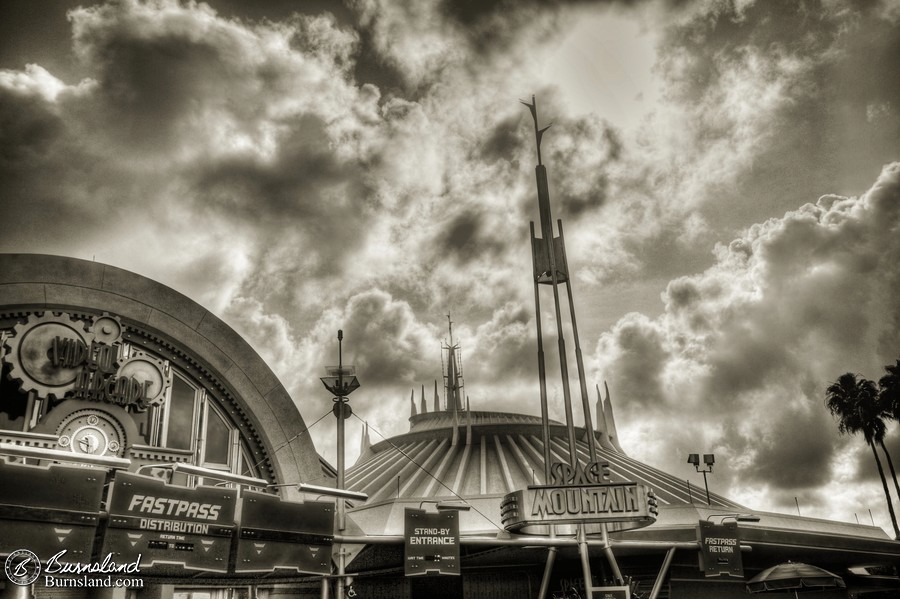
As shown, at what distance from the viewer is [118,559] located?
44.8 ft

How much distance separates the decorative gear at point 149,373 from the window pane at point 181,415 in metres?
0.75

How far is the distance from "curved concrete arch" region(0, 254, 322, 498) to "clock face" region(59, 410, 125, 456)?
9.03ft

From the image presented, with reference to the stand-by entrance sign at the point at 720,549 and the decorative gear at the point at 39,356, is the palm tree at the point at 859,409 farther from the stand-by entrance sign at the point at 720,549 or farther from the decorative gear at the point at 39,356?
the decorative gear at the point at 39,356

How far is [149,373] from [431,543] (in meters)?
8.38

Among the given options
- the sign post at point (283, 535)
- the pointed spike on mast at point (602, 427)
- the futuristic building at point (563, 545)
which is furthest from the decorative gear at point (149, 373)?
the pointed spike on mast at point (602, 427)

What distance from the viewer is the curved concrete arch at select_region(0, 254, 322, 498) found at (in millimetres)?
17156

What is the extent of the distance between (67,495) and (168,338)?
22.1 feet

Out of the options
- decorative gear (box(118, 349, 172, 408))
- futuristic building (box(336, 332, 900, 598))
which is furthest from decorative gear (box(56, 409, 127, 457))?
futuristic building (box(336, 332, 900, 598))

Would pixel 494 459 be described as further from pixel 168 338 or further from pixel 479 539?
pixel 168 338

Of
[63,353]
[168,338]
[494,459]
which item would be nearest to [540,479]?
[494,459]

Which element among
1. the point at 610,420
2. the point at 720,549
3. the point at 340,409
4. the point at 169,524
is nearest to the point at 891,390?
the point at 610,420

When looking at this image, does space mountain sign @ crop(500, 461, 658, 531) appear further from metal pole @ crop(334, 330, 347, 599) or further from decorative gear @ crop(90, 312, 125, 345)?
decorative gear @ crop(90, 312, 125, 345)

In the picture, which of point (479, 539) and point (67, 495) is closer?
point (67, 495)

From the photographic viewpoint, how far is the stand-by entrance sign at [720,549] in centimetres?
2269
